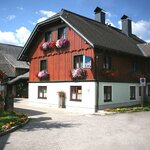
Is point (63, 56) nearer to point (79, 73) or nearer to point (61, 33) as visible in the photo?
point (61, 33)

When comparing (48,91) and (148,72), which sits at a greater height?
(148,72)

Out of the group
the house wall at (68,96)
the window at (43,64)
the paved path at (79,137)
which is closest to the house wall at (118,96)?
the house wall at (68,96)

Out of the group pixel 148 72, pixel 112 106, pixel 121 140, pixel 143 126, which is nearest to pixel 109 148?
pixel 121 140

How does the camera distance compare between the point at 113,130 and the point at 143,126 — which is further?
the point at 143,126

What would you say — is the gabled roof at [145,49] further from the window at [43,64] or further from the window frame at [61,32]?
the window at [43,64]

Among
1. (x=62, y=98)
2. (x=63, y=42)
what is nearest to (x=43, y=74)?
(x=62, y=98)

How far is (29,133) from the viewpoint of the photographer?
1139cm

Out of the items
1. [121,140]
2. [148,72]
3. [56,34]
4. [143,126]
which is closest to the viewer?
[121,140]

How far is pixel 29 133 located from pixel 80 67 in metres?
11.4

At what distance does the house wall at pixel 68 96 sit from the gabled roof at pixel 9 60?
39.9 ft

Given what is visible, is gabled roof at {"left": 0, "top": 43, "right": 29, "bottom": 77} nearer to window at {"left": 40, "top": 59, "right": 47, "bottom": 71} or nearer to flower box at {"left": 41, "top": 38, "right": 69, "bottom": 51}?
window at {"left": 40, "top": 59, "right": 47, "bottom": 71}

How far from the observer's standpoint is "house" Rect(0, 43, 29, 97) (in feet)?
116

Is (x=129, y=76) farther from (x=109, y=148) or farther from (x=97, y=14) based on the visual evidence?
(x=109, y=148)

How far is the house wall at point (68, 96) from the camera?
20630mm
